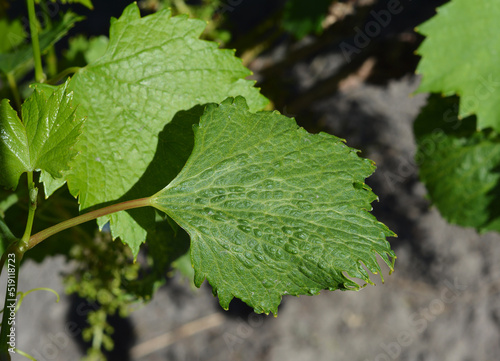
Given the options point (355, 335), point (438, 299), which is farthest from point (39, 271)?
point (438, 299)

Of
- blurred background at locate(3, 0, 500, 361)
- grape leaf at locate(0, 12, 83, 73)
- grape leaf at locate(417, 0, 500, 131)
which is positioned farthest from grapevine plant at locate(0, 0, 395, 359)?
blurred background at locate(3, 0, 500, 361)

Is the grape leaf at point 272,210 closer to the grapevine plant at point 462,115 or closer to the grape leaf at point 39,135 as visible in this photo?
the grape leaf at point 39,135

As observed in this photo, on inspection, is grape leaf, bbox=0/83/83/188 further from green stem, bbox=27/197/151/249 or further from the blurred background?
the blurred background

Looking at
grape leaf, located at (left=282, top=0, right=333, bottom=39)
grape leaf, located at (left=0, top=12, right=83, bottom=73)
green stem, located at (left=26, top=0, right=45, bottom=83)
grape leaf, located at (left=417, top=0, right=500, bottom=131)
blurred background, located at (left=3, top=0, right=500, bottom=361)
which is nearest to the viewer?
green stem, located at (left=26, top=0, right=45, bottom=83)

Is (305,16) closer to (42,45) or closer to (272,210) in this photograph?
(42,45)

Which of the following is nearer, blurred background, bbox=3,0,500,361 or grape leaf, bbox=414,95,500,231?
grape leaf, bbox=414,95,500,231

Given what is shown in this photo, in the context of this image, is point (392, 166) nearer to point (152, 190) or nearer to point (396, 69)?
point (396, 69)

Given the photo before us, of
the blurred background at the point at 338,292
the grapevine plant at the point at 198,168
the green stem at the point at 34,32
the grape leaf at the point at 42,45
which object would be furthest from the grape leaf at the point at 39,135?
the blurred background at the point at 338,292
